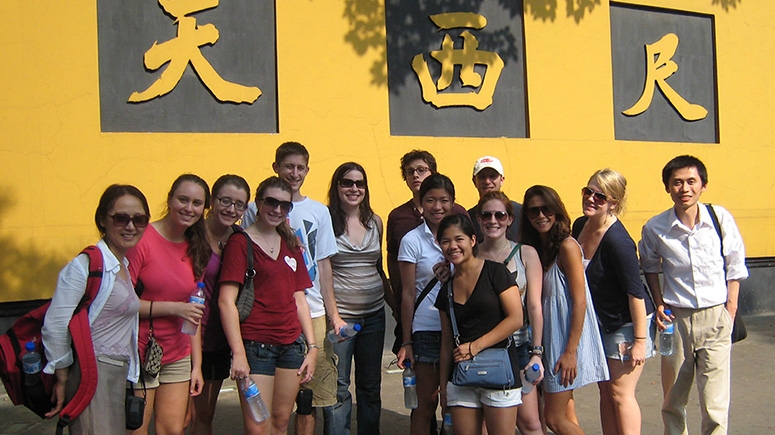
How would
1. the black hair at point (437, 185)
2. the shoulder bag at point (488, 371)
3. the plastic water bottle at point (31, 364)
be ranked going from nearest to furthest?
the plastic water bottle at point (31, 364)
the shoulder bag at point (488, 371)
the black hair at point (437, 185)

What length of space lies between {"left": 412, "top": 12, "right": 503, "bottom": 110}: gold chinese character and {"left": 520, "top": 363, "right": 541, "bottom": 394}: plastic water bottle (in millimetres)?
4609

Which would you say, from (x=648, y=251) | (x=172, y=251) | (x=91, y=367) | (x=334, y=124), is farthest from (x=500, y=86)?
(x=91, y=367)

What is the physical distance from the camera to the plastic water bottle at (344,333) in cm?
431

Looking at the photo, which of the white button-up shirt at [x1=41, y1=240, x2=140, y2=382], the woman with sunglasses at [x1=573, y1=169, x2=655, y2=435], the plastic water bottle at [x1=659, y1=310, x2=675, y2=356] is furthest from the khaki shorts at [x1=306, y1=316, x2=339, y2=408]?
the plastic water bottle at [x1=659, y1=310, x2=675, y2=356]

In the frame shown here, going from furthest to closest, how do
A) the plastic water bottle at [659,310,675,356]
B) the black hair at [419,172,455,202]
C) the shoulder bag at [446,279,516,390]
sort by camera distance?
1. the plastic water bottle at [659,310,675,356]
2. the black hair at [419,172,455,202]
3. the shoulder bag at [446,279,516,390]

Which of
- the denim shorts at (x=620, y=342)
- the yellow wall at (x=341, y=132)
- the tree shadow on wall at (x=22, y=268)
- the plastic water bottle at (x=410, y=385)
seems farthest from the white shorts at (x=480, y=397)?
the tree shadow on wall at (x=22, y=268)

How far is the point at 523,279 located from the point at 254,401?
1.56 m

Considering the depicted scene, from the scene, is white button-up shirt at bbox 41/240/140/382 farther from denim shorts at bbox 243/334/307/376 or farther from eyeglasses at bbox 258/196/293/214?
eyeglasses at bbox 258/196/293/214

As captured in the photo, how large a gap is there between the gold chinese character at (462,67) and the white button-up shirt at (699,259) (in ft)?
12.8

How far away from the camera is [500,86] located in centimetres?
847

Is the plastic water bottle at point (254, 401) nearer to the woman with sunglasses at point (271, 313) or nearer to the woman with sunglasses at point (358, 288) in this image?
the woman with sunglasses at point (271, 313)

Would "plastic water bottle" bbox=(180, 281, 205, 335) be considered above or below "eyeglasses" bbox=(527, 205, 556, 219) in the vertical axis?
below

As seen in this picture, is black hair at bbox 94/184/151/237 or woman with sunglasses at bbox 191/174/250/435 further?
woman with sunglasses at bbox 191/174/250/435

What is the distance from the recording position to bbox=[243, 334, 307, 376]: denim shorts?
12.6ft
